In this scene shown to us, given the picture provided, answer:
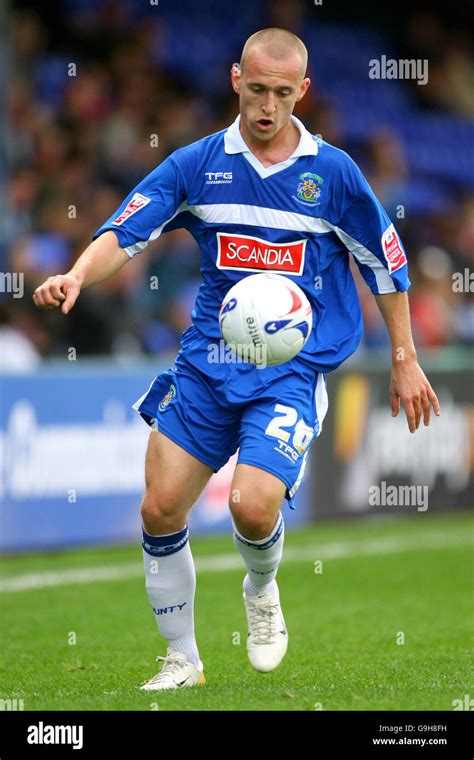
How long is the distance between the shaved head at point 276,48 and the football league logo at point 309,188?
0.44 meters

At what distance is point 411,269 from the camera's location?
18.1 metres

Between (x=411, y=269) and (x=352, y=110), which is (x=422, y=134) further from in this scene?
(x=411, y=269)

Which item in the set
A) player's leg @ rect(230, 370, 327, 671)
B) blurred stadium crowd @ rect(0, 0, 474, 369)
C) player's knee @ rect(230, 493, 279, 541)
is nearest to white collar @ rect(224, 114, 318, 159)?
player's leg @ rect(230, 370, 327, 671)

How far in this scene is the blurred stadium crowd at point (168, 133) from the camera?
13.9 m

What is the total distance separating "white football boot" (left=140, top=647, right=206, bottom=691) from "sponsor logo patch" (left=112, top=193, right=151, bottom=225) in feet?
6.38

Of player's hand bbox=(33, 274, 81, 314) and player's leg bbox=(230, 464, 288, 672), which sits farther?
player's leg bbox=(230, 464, 288, 672)

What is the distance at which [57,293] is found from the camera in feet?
18.6

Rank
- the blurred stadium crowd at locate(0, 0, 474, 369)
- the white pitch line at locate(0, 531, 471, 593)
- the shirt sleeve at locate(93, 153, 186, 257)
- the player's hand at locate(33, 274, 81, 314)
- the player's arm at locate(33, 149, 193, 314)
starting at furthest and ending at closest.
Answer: the blurred stadium crowd at locate(0, 0, 474, 369) < the white pitch line at locate(0, 531, 471, 593) < the shirt sleeve at locate(93, 153, 186, 257) < the player's arm at locate(33, 149, 193, 314) < the player's hand at locate(33, 274, 81, 314)

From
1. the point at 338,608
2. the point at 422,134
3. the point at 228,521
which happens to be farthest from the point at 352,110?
the point at 338,608

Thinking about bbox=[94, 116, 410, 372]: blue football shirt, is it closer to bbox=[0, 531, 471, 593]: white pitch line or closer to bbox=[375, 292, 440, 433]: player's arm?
bbox=[375, 292, 440, 433]: player's arm

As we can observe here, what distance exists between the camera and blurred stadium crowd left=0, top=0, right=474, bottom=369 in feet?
45.7

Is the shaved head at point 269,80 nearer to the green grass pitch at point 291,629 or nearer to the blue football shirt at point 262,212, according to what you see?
the blue football shirt at point 262,212

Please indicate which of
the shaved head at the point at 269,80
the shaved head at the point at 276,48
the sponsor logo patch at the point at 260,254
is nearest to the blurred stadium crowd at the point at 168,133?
the sponsor logo patch at the point at 260,254
